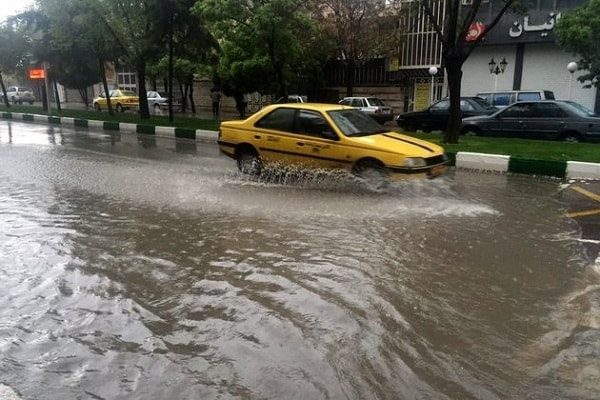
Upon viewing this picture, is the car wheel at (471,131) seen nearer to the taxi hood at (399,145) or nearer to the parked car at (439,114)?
the parked car at (439,114)

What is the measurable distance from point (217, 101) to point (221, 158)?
58.2 ft

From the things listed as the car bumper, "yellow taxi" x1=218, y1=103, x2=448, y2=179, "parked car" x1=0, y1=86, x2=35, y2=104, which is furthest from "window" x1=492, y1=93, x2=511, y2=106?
"parked car" x1=0, y1=86, x2=35, y2=104

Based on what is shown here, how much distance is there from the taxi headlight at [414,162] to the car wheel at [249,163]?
2.77 metres

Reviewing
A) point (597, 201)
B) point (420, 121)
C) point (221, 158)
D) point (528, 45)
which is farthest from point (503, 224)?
point (528, 45)

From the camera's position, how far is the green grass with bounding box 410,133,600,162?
1191cm

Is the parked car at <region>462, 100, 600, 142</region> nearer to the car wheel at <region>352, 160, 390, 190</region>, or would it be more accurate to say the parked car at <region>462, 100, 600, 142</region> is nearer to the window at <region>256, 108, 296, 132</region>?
the car wheel at <region>352, 160, 390, 190</region>

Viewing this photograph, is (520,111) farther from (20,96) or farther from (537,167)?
(20,96)

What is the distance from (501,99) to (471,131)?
407cm

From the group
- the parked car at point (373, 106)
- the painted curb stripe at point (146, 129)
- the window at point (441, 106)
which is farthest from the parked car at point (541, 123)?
the painted curb stripe at point (146, 129)

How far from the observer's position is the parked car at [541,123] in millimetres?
14909

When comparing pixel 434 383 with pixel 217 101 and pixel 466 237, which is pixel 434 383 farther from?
pixel 217 101

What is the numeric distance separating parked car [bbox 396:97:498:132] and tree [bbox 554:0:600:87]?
116 inches

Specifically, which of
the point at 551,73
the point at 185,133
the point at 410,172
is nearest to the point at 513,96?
the point at 551,73

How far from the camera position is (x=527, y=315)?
4.20m
